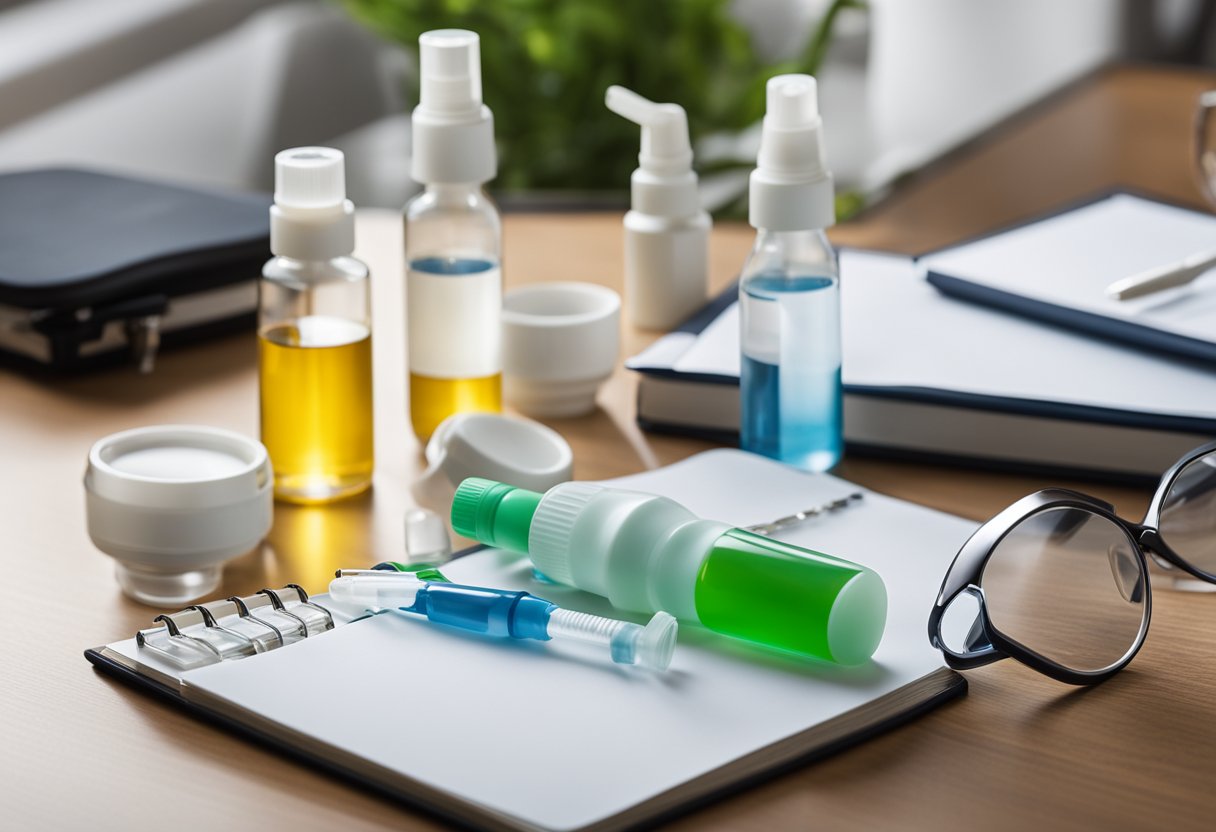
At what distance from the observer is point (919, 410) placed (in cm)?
80

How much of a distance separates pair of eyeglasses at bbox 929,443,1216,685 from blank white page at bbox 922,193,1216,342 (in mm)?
258

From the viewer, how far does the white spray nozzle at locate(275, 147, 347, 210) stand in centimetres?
71

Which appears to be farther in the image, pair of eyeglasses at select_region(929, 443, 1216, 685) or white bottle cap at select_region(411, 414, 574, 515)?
white bottle cap at select_region(411, 414, 574, 515)

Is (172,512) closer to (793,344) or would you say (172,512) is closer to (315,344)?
(315,344)

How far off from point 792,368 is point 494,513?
0.20 metres

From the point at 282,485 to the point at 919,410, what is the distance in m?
0.35

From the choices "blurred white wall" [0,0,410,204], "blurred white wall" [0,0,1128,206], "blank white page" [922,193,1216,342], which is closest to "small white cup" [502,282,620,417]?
"blank white page" [922,193,1216,342]

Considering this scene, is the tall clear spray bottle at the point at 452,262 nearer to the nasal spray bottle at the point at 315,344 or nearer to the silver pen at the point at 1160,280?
the nasal spray bottle at the point at 315,344

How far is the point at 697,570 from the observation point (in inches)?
22.6

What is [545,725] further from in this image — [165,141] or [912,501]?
[165,141]

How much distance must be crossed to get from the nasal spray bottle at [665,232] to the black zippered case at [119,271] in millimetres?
265

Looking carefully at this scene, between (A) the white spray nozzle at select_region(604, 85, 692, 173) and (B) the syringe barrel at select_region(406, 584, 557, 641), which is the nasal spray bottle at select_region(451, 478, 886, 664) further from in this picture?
(A) the white spray nozzle at select_region(604, 85, 692, 173)

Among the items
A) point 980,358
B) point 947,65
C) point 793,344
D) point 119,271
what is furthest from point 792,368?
point 947,65

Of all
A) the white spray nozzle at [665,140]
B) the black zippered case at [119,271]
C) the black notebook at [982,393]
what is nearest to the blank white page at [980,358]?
the black notebook at [982,393]
